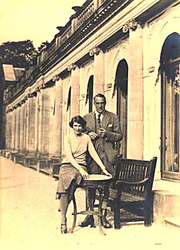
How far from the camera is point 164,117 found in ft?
33.7

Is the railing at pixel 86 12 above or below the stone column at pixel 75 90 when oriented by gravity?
above

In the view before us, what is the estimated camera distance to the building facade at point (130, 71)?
10.0 m

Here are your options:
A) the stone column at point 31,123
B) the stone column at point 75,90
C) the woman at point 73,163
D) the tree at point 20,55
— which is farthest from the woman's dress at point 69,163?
the tree at point 20,55

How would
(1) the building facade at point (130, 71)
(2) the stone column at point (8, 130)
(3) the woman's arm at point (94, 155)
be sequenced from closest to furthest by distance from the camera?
(3) the woman's arm at point (94, 155)
(1) the building facade at point (130, 71)
(2) the stone column at point (8, 130)

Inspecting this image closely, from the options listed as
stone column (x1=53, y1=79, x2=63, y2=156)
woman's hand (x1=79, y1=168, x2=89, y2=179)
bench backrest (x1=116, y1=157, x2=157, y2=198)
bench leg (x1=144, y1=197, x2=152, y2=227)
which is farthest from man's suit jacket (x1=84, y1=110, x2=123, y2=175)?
stone column (x1=53, y1=79, x2=63, y2=156)

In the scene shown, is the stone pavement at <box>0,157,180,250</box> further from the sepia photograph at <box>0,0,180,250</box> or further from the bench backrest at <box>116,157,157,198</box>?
the bench backrest at <box>116,157,157,198</box>

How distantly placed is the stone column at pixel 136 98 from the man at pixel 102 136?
3314mm

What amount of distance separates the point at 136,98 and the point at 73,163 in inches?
175

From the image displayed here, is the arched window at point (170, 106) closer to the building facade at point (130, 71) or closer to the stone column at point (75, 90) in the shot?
the building facade at point (130, 71)

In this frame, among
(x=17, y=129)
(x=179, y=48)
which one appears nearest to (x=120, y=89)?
(x=179, y=48)

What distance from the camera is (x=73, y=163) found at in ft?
22.2

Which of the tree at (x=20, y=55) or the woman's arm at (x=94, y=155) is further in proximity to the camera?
the tree at (x=20, y=55)

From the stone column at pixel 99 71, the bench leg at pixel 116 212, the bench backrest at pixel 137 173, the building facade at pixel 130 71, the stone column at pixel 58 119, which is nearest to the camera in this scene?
the bench leg at pixel 116 212

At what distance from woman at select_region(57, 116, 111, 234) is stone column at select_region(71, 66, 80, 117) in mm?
10384
